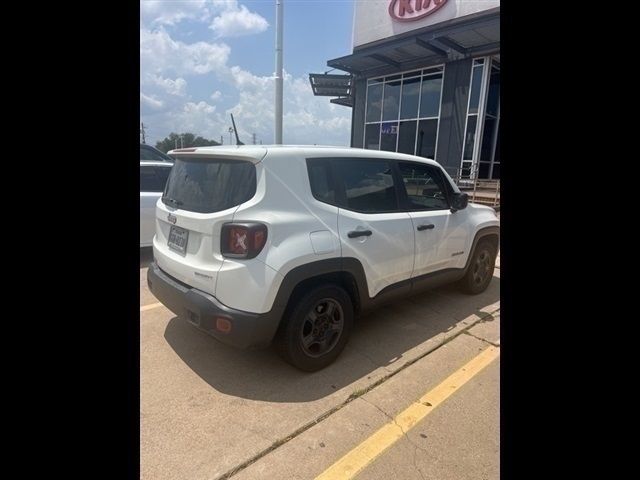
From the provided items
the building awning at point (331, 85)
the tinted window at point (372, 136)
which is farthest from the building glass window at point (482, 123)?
the building awning at point (331, 85)

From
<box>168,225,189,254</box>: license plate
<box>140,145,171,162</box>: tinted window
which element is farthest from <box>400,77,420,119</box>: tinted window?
<box>168,225,189,254</box>: license plate

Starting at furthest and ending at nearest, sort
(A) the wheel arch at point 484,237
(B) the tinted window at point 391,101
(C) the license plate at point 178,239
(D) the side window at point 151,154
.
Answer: (B) the tinted window at point 391,101 < (D) the side window at point 151,154 < (A) the wheel arch at point 484,237 < (C) the license plate at point 178,239

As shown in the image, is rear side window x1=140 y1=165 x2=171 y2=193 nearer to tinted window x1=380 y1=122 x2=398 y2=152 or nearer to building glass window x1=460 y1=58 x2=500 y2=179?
building glass window x1=460 y1=58 x2=500 y2=179

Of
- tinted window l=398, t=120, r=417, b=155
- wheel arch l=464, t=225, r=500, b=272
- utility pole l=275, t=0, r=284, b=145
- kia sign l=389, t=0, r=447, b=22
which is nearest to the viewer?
wheel arch l=464, t=225, r=500, b=272

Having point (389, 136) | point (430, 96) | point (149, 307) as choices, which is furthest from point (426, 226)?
point (389, 136)

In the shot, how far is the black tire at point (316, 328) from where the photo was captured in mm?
2863

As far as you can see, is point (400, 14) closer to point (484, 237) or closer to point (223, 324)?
point (484, 237)

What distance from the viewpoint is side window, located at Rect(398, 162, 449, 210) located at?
12.5 ft

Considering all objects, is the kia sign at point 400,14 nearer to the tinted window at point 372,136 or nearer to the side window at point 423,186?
the tinted window at point 372,136

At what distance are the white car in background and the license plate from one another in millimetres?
2770
